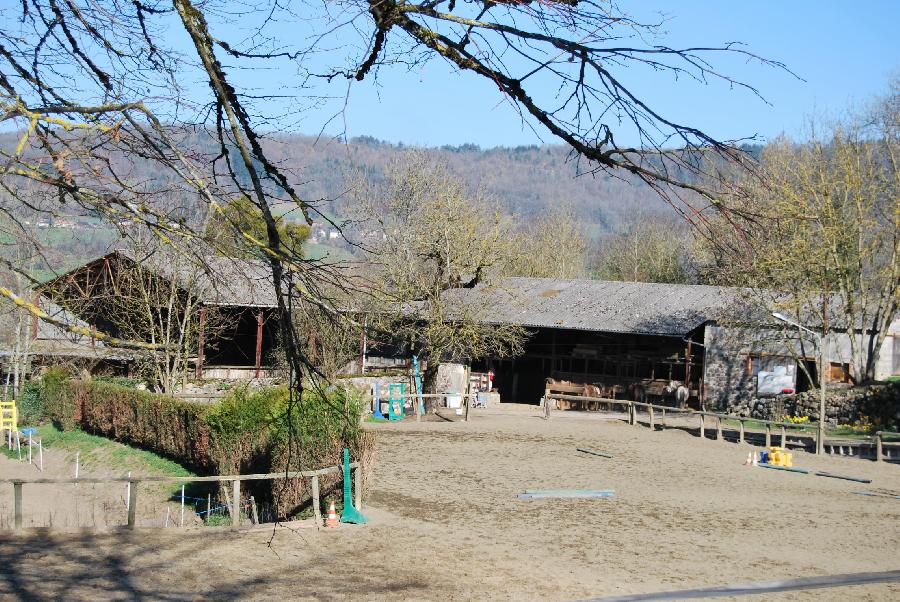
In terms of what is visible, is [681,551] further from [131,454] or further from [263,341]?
[263,341]

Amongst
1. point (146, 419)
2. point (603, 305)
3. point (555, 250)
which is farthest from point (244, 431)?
point (555, 250)

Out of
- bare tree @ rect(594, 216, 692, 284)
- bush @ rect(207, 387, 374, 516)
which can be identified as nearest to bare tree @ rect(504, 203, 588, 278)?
bare tree @ rect(594, 216, 692, 284)

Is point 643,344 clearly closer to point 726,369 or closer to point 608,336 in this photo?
point 608,336

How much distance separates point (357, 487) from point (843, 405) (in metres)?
20.3

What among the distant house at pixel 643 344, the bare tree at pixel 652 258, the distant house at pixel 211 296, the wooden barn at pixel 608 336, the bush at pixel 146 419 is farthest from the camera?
the bare tree at pixel 652 258

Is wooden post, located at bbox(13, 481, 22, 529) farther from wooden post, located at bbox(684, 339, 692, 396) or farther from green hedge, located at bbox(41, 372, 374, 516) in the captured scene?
wooden post, located at bbox(684, 339, 692, 396)

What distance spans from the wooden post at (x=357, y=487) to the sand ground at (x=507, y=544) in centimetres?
23

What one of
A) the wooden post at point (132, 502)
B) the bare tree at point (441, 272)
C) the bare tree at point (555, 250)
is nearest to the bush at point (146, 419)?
the wooden post at point (132, 502)

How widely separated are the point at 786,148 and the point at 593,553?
31.7 meters

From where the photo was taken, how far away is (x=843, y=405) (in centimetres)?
2820

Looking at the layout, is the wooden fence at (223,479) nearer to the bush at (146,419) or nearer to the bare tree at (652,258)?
the bush at (146,419)

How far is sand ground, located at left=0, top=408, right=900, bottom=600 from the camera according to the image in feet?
31.3

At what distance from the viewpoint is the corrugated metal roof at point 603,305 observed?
31.4m

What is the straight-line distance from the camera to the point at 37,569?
9633mm
